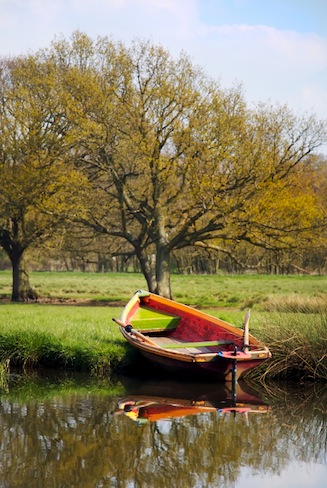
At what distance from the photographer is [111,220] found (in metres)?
29.1

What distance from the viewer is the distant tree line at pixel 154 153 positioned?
2495 centimetres

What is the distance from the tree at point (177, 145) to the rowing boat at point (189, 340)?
8862 millimetres

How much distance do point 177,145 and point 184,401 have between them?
48.8ft

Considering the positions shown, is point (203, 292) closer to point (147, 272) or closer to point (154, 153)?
point (147, 272)

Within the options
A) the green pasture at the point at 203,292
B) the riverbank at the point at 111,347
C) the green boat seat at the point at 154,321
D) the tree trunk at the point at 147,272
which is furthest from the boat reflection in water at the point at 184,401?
the tree trunk at the point at 147,272

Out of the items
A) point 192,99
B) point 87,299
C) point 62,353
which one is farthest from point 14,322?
point 87,299

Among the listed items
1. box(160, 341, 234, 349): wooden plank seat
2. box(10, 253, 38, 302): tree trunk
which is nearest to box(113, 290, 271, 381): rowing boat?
box(160, 341, 234, 349): wooden plank seat

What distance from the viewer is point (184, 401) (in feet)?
40.0

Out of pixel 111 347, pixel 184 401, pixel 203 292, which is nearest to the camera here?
pixel 184 401

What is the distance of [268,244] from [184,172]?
4.15 m

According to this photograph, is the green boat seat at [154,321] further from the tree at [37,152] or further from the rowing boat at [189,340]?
the tree at [37,152]

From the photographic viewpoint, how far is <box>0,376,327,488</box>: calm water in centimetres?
823

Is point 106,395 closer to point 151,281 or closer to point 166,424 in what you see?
point 166,424

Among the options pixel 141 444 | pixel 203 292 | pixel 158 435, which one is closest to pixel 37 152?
pixel 203 292
